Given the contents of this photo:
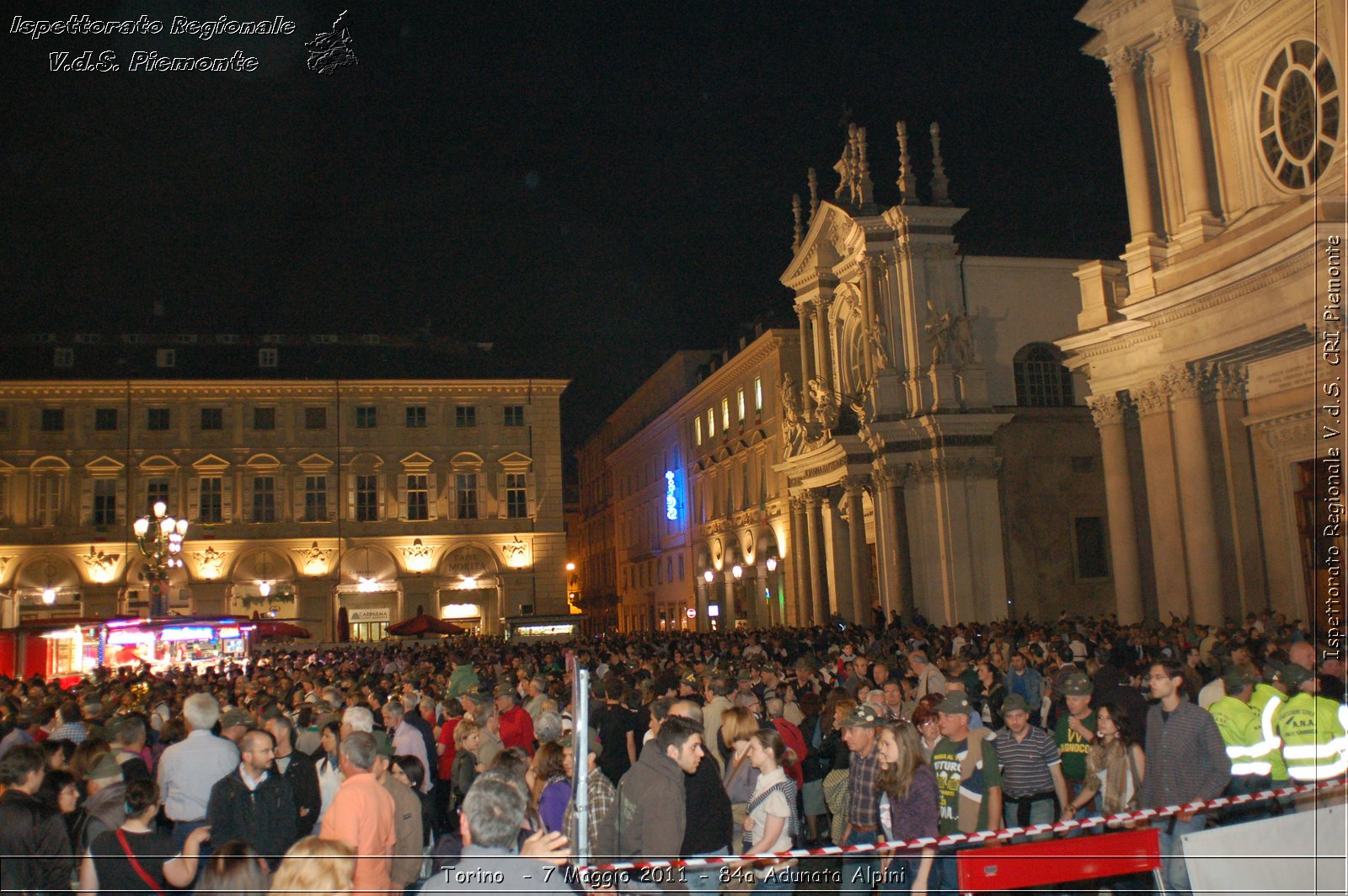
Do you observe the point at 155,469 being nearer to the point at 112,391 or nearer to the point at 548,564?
the point at 112,391

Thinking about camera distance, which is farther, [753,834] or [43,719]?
[43,719]

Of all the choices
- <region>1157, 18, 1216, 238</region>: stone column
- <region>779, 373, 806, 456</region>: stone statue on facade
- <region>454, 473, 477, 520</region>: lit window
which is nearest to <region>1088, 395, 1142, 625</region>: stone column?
<region>1157, 18, 1216, 238</region>: stone column

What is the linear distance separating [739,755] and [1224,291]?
62.8ft

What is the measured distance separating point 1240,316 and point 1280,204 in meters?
2.28

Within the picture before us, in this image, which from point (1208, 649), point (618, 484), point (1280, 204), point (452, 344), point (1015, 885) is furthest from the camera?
point (618, 484)

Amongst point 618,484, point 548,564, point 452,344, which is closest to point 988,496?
point 548,564

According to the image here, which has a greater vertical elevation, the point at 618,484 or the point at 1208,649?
the point at 618,484

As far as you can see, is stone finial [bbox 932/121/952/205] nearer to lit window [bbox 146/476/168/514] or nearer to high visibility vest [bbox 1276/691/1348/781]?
high visibility vest [bbox 1276/691/1348/781]

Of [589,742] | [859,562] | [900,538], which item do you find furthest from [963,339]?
[589,742]

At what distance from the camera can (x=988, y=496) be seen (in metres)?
40.3

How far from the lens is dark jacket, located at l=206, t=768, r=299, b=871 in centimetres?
812

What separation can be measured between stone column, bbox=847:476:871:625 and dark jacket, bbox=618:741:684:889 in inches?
1470

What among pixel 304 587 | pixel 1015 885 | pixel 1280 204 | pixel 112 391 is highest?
pixel 112 391

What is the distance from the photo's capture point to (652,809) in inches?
284
